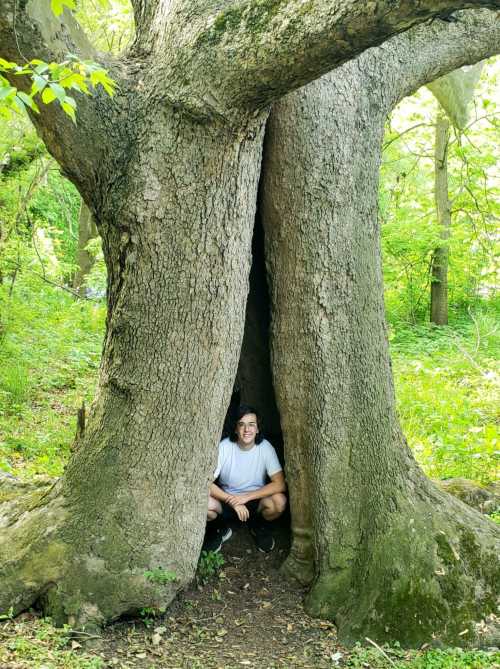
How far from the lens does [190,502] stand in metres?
4.82

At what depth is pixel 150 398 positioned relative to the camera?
4656 millimetres

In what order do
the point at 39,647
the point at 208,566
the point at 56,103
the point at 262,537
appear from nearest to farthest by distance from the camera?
the point at 56,103
the point at 39,647
the point at 208,566
the point at 262,537

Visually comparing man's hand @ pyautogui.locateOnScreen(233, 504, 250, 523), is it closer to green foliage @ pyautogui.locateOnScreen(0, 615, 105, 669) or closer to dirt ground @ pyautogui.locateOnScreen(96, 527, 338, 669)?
dirt ground @ pyautogui.locateOnScreen(96, 527, 338, 669)

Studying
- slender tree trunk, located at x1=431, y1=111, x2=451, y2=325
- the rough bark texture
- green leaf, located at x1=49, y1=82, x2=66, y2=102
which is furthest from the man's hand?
slender tree trunk, located at x1=431, y1=111, x2=451, y2=325

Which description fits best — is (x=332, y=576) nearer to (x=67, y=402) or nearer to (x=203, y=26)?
(x=203, y=26)

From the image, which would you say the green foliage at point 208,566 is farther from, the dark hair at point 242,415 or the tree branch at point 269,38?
the tree branch at point 269,38

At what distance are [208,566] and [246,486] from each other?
749 millimetres

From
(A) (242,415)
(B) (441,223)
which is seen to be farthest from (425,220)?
(A) (242,415)

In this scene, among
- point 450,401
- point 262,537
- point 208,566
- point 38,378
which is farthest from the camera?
point 38,378

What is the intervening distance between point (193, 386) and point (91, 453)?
83cm

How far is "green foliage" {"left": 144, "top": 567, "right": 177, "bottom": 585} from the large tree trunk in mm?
28

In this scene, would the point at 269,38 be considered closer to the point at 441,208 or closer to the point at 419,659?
the point at 419,659

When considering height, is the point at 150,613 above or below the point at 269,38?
below

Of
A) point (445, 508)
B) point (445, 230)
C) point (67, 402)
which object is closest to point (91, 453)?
point (445, 508)
